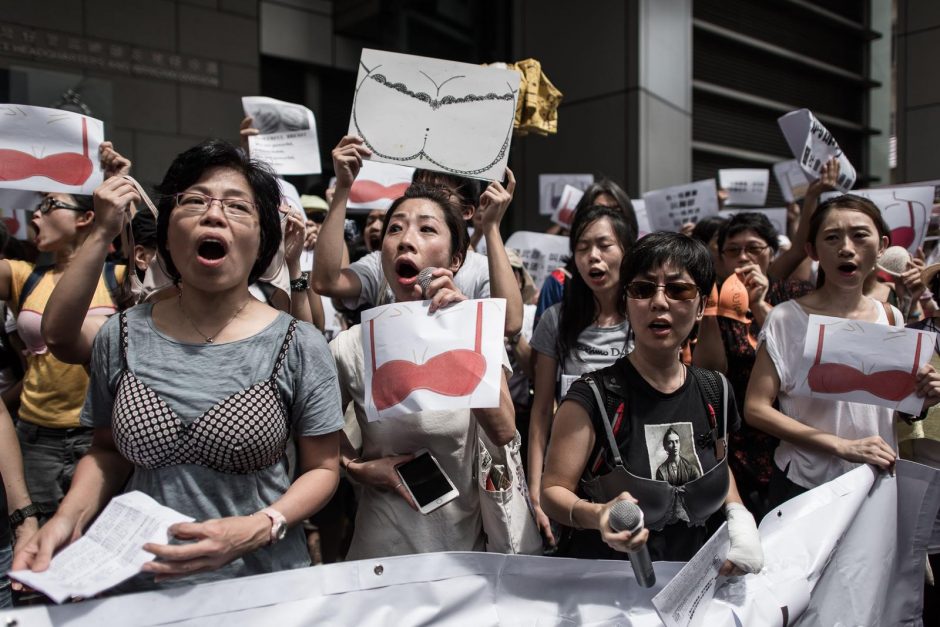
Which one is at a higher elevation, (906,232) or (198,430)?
(906,232)

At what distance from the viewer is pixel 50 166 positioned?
8.73 ft

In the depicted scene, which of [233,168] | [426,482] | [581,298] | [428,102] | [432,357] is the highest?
[428,102]

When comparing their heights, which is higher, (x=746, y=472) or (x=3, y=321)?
(x=3, y=321)

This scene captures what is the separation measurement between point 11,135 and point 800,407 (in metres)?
3.09

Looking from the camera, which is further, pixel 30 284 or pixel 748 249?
pixel 748 249

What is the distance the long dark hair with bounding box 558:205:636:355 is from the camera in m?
3.00

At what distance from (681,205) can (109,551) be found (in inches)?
189

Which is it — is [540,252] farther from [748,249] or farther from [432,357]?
[432,357]

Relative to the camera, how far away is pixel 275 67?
32.3 ft

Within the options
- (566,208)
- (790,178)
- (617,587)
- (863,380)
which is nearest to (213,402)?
(617,587)

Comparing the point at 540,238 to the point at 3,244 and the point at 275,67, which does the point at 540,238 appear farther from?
the point at 275,67

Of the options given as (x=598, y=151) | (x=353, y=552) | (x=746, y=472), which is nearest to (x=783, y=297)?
(x=746, y=472)

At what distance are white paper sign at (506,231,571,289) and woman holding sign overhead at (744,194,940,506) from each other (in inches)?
72.2

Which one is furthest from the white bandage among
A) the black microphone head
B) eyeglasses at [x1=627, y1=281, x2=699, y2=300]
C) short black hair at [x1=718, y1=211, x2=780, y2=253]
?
short black hair at [x1=718, y1=211, x2=780, y2=253]
